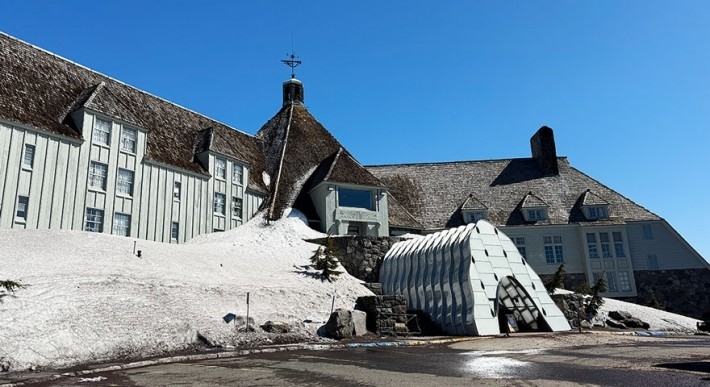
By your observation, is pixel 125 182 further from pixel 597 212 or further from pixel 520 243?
pixel 597 212

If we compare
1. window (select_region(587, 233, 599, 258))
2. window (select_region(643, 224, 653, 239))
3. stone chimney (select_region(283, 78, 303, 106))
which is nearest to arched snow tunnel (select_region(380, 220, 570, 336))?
window (select_region(587, 233, 599, 258))

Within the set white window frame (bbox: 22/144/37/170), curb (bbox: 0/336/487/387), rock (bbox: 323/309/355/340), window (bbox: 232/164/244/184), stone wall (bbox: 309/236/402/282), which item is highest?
window (bbox: 232/164/244/184)

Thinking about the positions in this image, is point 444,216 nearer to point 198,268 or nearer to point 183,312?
point 198,268

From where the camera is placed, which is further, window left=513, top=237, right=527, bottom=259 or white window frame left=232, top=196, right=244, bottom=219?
window left=513, top=237, right=527, bottom=259

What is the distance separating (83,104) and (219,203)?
1006 cm

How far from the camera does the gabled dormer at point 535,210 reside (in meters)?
40.2

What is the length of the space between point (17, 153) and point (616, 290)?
41.7 m

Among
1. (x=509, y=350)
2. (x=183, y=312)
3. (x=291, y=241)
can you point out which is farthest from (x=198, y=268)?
(x=509, y=350)

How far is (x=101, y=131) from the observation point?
26219 mm

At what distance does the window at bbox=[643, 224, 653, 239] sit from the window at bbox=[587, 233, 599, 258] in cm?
422

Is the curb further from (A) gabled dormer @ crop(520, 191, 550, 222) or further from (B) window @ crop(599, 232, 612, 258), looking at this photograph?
(B) window @ crop(599, 232, 612, 258)

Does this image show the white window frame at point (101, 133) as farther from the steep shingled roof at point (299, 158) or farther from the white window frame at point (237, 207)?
the steep shingled roof at point (299, 158)

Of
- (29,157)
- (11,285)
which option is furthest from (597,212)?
(29,157)

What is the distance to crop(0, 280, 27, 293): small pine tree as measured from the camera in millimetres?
13844
